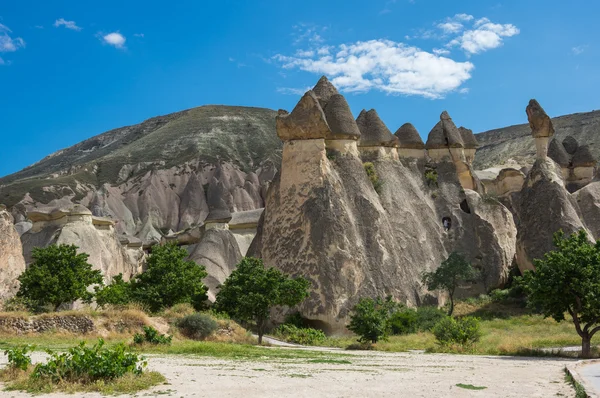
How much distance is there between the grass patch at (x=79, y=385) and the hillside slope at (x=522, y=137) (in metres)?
84.6

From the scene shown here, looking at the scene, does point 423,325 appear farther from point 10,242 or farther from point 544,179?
point 10,242

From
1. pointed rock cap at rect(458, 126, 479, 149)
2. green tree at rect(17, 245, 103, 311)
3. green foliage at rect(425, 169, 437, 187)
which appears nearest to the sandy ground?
green tree at rect(17, 245, 103, 311)

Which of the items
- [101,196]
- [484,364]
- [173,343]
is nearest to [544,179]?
[484,364]

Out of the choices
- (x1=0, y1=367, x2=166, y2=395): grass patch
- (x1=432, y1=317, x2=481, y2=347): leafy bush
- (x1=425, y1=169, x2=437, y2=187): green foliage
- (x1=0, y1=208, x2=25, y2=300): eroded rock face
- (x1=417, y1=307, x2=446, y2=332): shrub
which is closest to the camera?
(x1=0, y1=367, x2=166, y2=395): grass patch

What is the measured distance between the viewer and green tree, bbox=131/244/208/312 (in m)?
24.8

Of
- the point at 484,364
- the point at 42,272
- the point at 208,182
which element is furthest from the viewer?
the point at 208,182

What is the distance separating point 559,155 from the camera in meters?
44.9

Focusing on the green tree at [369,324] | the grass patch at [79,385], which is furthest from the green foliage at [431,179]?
the grass patch at [79,385]

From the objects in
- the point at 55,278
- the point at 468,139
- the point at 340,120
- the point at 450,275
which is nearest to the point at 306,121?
the point at 340,120

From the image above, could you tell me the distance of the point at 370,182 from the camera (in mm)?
34688

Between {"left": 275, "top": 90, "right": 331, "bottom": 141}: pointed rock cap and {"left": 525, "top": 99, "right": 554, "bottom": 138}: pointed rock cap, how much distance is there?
1289 centimetres

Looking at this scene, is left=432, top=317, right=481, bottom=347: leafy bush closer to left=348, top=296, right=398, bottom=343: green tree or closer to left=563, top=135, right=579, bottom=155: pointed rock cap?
left=348, top=296, right=398, bottom=343: green tree

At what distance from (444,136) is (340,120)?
10.8 metres

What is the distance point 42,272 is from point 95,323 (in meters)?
4.68
